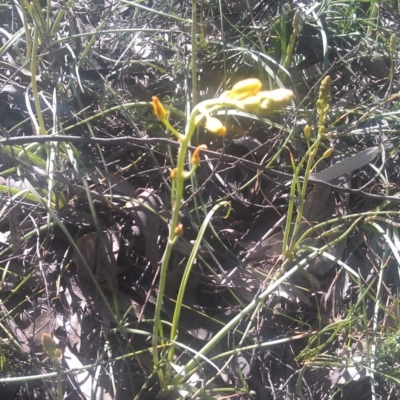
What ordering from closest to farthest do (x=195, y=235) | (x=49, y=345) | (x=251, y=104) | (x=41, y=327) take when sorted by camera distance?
1. (x=251, y=104)
2. (x=49, y=345)
3. (x=41, y=327)
4. (x=195, y=235)

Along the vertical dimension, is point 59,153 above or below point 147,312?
above

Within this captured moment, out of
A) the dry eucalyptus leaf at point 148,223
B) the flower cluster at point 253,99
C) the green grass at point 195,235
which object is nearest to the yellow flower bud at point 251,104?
the flower cluster at point 253,99

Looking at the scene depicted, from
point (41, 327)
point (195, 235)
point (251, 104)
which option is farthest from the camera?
point (195, 235)

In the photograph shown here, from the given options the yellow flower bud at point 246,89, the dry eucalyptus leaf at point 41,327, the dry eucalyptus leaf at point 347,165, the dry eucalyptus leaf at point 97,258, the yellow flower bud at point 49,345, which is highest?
the yellow flower bud at point 246,89

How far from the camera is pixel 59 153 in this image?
124 centimetres

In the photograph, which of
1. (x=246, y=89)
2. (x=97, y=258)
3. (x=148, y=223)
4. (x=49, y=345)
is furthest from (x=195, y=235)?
(x=246, y=89)

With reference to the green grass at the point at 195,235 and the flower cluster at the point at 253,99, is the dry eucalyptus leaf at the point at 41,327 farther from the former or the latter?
the flower cluster at the point at 253,99

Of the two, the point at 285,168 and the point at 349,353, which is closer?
the point at 349,353

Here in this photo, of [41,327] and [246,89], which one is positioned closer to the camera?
[246,89]

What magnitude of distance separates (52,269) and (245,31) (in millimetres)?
962

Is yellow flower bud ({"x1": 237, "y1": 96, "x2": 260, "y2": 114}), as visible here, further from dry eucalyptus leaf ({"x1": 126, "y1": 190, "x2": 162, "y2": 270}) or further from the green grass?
dry eucalyptus leaf ({"x1": 126, "y1": 190, "x2": 162, "y2": 270})

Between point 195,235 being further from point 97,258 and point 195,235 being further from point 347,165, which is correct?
point 347,165

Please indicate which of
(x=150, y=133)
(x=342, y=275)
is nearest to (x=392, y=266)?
(x=342, y=275)

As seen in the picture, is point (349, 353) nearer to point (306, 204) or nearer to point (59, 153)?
point (306, 204)
